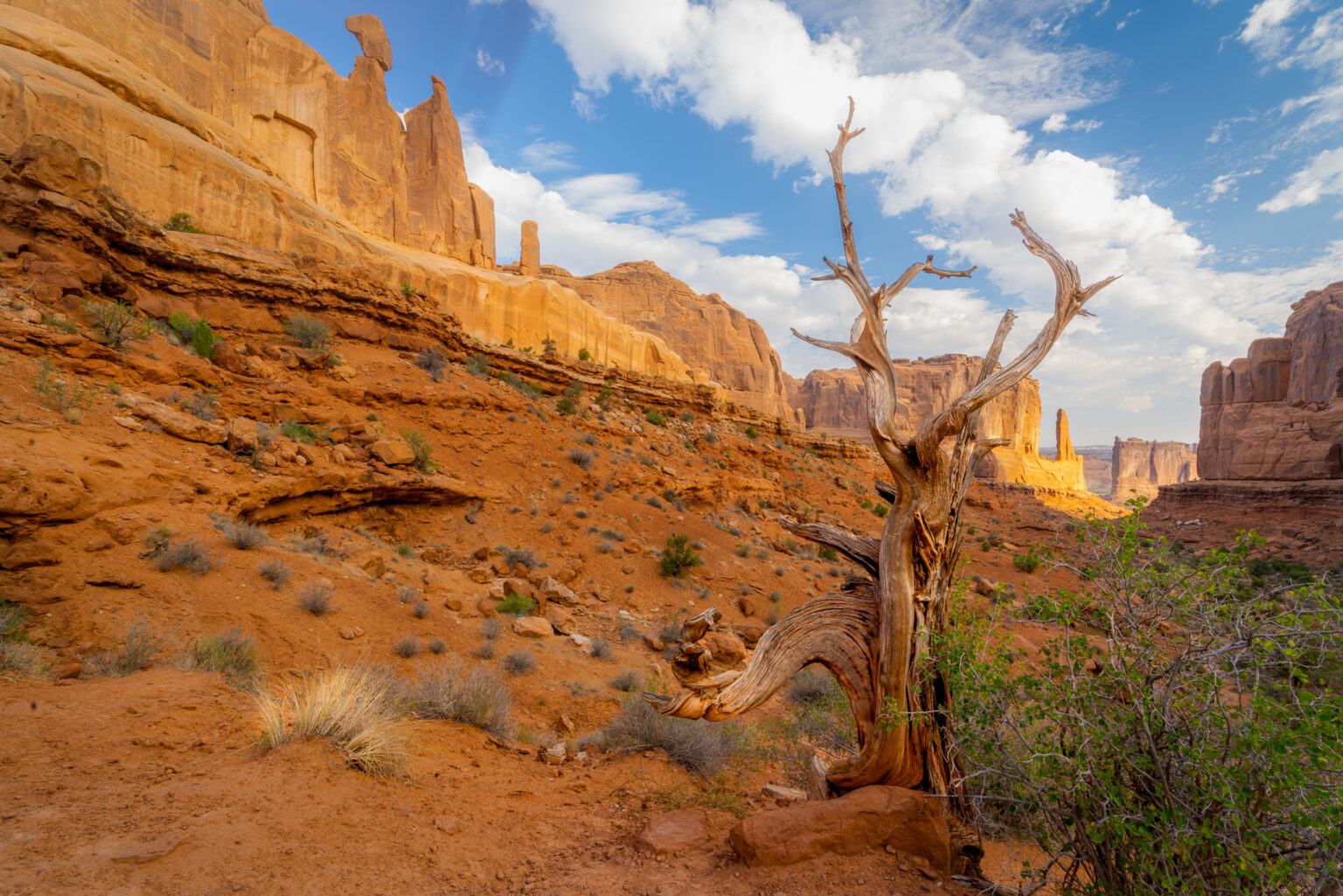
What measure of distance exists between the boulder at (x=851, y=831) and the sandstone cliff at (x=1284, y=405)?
4562cm

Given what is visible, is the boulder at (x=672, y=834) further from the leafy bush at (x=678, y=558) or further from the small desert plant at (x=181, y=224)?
the small desert plant at (x=181, y=224)

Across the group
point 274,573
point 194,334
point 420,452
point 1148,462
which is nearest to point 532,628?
point 274,573

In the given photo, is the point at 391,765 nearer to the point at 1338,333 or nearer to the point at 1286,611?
the point at 1286,611

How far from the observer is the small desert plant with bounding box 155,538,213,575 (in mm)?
5551

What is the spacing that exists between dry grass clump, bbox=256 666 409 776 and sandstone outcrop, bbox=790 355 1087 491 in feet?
221

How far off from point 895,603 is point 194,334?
532 inches

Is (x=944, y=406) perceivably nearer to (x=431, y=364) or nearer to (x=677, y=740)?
(x=431, y=364)

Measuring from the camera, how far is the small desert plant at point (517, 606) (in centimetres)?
831

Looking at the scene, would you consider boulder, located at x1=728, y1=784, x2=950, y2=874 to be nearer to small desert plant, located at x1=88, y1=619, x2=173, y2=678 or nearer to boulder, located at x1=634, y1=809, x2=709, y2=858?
boulder, located at x1=634, y1=809, x2=709, y2=858

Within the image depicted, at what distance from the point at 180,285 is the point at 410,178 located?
27.5 meters

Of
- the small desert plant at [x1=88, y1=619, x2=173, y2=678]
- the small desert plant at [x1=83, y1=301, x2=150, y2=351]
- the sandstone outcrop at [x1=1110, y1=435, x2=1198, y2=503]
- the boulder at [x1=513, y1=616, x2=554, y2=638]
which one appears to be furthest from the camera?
the sandstone outcrop at [x1=1110, y1=435, x2=1198, y2=503]

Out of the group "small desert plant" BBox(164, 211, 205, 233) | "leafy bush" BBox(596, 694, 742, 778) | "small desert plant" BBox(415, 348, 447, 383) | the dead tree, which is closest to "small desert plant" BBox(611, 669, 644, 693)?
"leafy bush" BBox(596, 694, 742, 778)

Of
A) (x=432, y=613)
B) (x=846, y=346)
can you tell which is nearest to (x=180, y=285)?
(x=432, y=613)

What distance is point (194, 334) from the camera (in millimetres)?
10656
